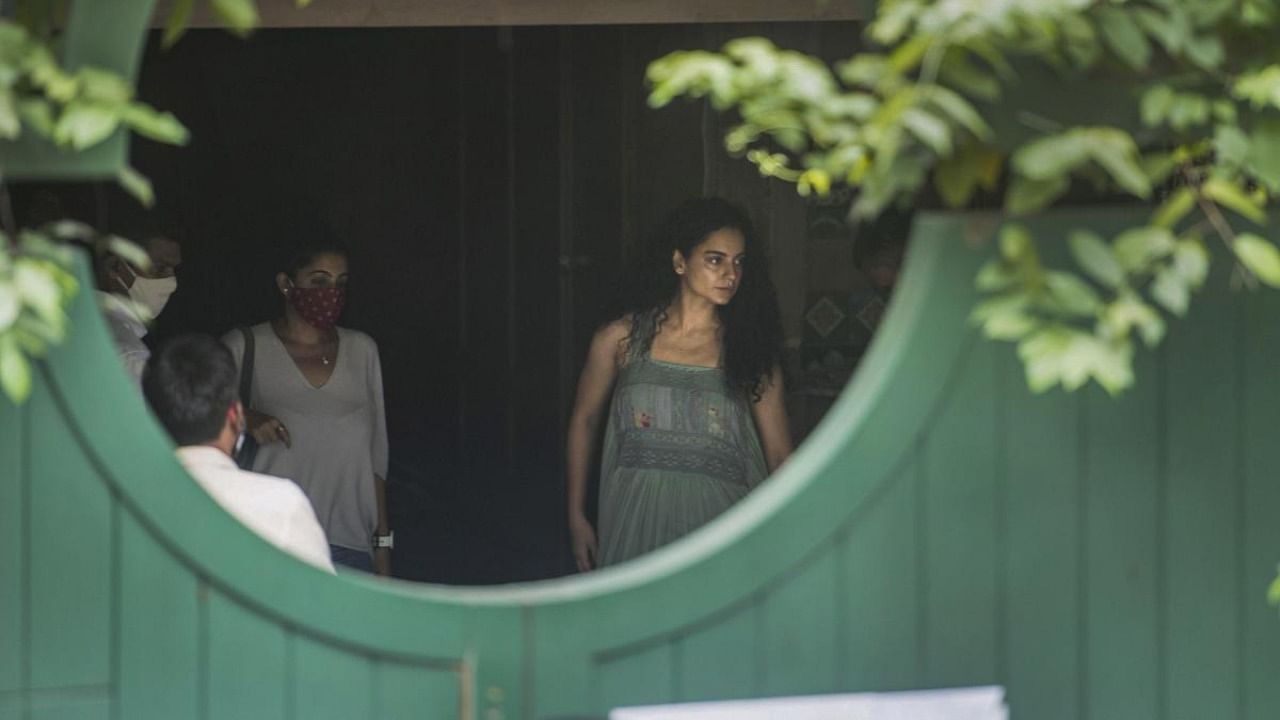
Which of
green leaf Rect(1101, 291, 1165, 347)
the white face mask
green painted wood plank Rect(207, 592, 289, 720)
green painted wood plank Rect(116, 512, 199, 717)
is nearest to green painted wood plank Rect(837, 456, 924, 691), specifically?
green leaf Rect(1101, 291, 1165, 347)

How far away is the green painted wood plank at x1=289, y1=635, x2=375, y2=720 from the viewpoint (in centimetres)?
294

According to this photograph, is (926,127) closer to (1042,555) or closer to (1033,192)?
(1033,192)

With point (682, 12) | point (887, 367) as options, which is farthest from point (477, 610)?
point (682, 12)

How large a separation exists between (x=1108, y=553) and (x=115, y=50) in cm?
163

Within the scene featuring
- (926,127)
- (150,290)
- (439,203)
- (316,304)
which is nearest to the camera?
(926,127)

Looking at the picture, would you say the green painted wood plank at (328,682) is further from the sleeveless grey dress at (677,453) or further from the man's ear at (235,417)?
the sleeveless grey dress at (677,453)

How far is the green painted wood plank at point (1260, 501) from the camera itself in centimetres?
321

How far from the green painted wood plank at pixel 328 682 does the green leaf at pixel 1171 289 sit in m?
1.23

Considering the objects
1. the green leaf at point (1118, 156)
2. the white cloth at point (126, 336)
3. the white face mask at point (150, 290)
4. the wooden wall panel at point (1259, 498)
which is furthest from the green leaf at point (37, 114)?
the white face mask at point (150, 290)

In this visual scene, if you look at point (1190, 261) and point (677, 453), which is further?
point (677, 453)

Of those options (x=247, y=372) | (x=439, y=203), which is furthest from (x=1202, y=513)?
(x=439, y=203)

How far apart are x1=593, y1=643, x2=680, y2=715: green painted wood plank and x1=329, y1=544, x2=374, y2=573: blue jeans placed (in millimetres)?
2633

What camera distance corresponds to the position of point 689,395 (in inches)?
202

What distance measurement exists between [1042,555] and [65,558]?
1429 mm
